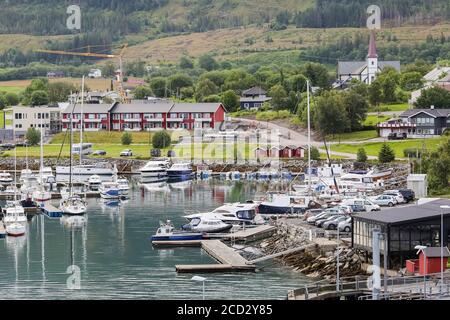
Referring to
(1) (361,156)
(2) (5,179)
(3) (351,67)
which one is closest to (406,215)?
(1) (361,156)

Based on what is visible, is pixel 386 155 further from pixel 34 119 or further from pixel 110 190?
pixel 34 119

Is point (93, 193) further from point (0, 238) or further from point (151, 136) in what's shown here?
point (151, 136)

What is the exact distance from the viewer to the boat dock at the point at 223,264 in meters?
22.9

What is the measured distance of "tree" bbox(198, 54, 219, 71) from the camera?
106 m

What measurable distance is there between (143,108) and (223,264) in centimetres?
4184

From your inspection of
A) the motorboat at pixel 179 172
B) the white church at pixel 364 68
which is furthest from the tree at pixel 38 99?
the motorboat at pixel 179 172

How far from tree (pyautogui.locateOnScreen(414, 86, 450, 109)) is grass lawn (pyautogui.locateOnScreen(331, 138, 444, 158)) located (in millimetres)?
6718

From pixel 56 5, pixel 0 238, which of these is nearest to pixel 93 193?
pixel 0 238

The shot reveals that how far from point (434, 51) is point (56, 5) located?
7093cm

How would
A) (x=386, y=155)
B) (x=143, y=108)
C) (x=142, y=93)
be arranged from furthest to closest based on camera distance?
(x=142, y=93) < (x=143, y=108) < (x=386, y=155)

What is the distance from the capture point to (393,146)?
49.9 metres

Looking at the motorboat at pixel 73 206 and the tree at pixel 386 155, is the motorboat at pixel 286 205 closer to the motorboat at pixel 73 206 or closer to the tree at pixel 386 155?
the motorboat at pixel 73 206

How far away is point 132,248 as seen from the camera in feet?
88.2

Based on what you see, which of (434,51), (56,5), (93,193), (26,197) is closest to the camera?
(26,197)
